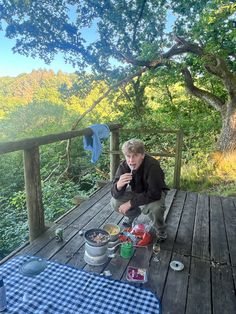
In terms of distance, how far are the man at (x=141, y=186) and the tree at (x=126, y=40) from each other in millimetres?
3583

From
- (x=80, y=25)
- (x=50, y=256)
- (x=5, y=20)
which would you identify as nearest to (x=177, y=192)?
(x=50, y=256)

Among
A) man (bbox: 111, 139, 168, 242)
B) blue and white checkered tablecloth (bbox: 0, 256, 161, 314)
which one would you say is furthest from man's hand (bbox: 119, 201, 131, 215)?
blue and white checkered tablecloth (bbox: 0, 256, 161, 314)

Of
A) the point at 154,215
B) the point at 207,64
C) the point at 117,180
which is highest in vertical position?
the point at 207,64

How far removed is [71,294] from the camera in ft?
4.96

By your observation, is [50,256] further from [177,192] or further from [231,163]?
[231,163]

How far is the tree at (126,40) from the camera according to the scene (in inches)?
210

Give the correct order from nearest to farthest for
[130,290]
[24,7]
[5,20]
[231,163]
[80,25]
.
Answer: [130,290]
[231,163]
[24,7]
[5,20]
[80,25]

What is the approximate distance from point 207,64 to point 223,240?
3.82 meters

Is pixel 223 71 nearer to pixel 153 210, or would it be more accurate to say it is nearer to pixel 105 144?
pixel 105 144

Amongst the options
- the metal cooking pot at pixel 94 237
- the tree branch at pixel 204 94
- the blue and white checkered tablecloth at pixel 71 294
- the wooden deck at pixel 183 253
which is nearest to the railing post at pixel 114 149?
the wooden deck at pixel 183 253

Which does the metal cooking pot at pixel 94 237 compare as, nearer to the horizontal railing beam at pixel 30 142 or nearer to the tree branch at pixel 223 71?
the horizontal railing beam at pixel 30 142

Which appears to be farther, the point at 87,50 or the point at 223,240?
the point at 87,50

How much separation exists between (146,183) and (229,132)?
148 inches

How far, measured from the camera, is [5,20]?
7.14m
